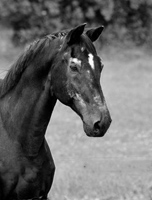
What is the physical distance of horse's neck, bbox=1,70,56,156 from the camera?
409 centimetres

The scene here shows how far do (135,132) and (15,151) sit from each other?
28.9 feet

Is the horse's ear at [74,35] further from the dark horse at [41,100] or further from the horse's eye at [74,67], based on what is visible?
the horse's eye at [74,67]

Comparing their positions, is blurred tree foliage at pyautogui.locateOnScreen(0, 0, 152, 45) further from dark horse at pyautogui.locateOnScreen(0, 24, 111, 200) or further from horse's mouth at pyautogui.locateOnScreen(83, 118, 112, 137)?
horse's mouth at pyautogui.locateOnScreen(83, 118, 112, 137)

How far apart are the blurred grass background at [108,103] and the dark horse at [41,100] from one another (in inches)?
32.4

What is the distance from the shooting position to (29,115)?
4168 mm

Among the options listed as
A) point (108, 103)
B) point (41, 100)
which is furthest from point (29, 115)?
point (108, 103)

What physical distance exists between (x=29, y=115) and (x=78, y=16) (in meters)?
16.0

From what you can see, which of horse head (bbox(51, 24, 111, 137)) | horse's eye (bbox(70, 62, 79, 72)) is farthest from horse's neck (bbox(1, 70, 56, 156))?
horse's eye (bbox(70, 62, 79, 72))

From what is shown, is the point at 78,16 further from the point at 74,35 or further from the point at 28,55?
the point at 74,35

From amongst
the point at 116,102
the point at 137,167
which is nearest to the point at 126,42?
the point at 116,102

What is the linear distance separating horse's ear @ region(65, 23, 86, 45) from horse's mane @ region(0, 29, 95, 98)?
0.22ft

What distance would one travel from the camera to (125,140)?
1201 cm

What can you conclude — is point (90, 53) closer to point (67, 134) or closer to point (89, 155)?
point (89, 155)

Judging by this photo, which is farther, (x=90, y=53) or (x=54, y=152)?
(x=54, y=152)
